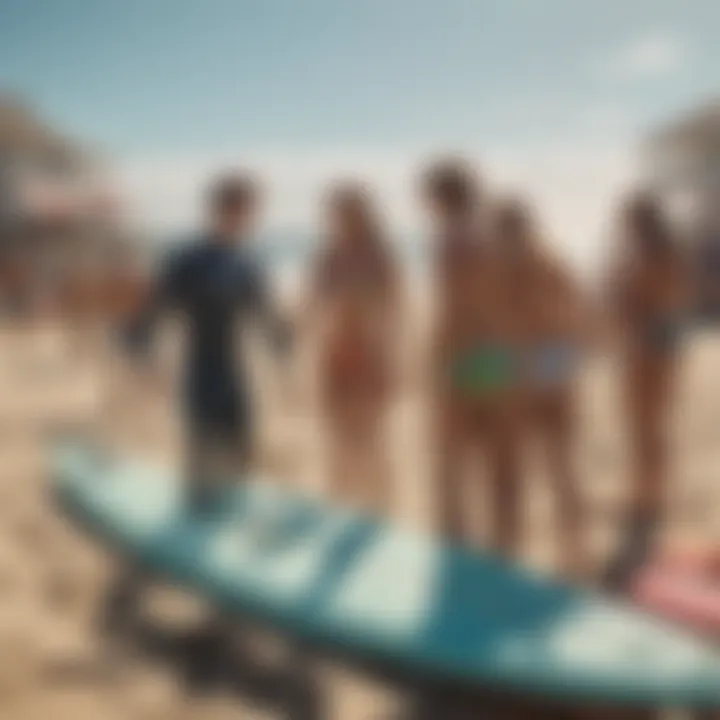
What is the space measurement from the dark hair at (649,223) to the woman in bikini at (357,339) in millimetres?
296

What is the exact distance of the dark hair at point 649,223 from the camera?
126 centimetres

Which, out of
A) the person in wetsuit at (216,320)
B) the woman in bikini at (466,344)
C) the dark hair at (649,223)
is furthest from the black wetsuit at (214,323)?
the dark hair at (649,223)

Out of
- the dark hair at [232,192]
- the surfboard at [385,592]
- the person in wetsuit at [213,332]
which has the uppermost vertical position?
the dark hair at [232,192]

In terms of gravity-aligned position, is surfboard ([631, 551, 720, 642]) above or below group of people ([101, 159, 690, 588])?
below

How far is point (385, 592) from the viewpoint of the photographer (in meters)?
1.27

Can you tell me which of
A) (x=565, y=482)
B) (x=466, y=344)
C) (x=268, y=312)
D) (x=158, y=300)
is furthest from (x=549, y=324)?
(x=158, y=300)

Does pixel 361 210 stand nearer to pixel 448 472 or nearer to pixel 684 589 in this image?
pixel 448 472

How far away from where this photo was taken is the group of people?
1.27 meters

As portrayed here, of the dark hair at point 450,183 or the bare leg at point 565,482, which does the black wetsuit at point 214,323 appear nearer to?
the dark hair at point 450,183

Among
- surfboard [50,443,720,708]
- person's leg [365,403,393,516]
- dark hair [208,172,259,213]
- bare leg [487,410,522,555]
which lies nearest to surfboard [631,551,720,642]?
surfboard [50,443,720,708]

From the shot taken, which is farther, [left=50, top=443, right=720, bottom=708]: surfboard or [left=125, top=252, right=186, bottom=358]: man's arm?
[left=125, top=252, right=186, bottom=358]: man's arm

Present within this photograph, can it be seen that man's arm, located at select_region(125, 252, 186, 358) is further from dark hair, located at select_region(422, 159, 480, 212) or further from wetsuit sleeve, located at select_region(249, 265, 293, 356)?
dark hair, located at select_region(422, 159, 480, 212)

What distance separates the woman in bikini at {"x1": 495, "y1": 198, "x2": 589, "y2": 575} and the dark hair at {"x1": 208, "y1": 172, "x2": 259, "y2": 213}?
30cm

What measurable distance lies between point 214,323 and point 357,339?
7.4 inches
